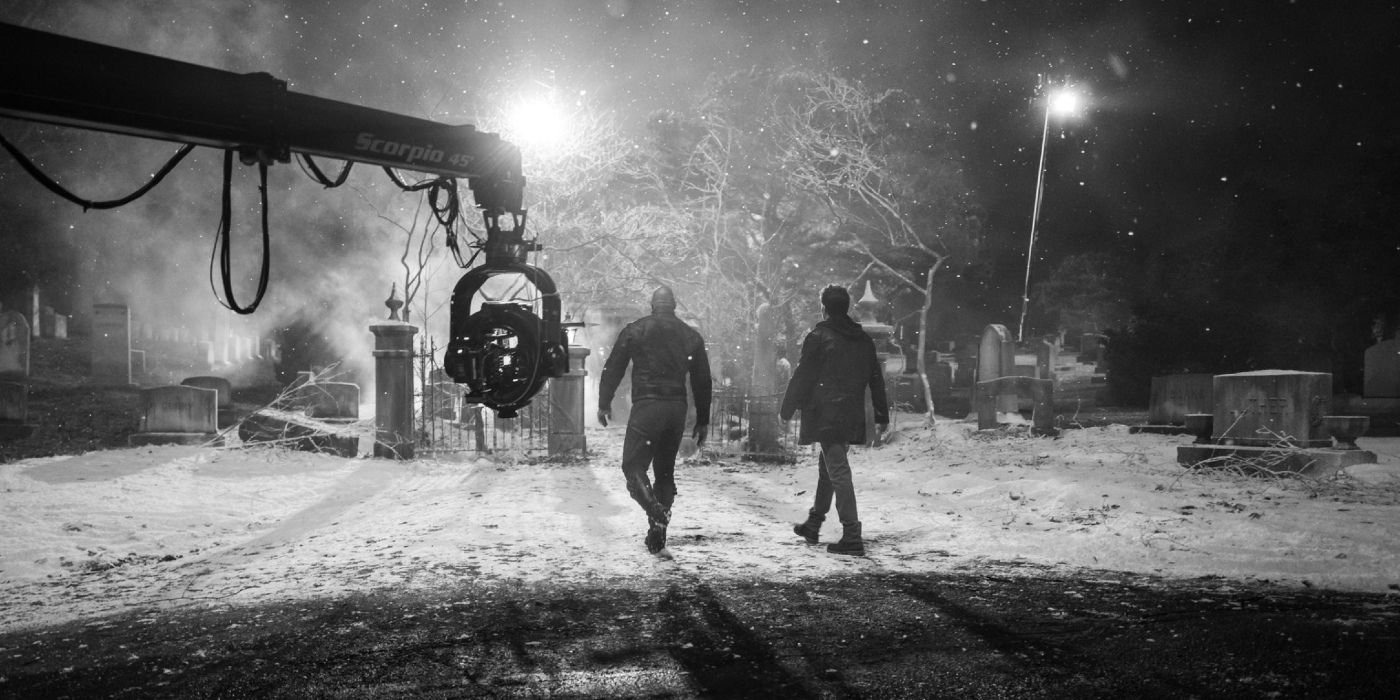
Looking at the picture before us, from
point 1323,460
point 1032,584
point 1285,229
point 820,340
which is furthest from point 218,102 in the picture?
point 1285,229

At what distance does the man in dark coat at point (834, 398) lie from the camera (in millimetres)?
6859

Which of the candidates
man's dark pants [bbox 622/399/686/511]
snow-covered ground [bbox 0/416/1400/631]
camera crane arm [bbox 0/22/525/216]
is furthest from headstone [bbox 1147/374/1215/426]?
camera crane arm [bbox 0/22/525/216]

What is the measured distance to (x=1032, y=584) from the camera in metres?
5.47

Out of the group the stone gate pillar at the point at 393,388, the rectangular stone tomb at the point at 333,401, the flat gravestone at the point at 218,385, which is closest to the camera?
the stone gate pillar at the point at 393,388

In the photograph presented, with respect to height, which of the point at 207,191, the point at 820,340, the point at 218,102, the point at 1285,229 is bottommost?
the point at 820,340

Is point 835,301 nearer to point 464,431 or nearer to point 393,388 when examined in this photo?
point 393,388

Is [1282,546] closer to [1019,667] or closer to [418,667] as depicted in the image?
[1019,667]

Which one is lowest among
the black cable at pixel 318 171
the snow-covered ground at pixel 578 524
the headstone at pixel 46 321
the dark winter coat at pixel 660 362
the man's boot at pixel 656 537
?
the snow-covered ground at pixel 578 524

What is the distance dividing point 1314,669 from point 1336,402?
20.6 meters

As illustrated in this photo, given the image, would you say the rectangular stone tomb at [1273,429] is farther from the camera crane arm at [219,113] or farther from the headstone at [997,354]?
the camera crane arm at [219,113]

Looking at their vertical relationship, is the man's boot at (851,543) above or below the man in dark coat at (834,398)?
below

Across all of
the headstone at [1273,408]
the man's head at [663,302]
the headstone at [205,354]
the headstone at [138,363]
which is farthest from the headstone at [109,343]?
the headstone at [1273,408]

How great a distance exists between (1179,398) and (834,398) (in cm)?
1266

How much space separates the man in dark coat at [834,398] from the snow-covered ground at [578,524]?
0.49m
